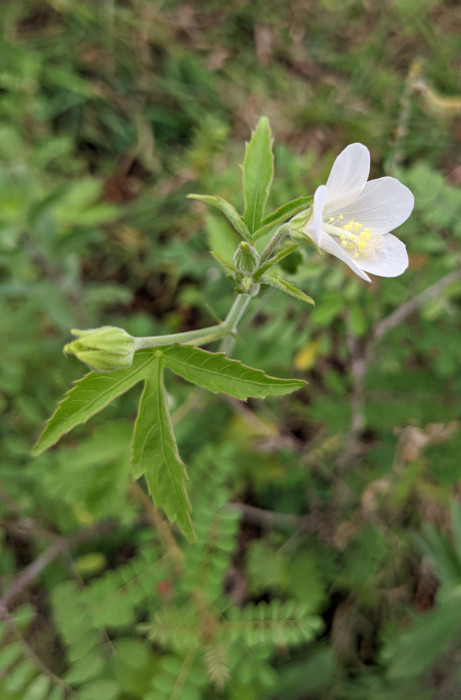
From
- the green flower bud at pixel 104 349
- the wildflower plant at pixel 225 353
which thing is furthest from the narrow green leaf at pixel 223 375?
the green flower bud at pixel 104 349

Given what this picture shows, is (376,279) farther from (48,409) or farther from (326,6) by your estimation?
(326,6)

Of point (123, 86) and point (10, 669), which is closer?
point (10, 669)

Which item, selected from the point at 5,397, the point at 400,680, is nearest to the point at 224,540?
the point at 400,680

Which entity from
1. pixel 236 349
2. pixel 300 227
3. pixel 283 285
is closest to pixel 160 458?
pixel 283 285

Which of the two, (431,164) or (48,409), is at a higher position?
(431,164)

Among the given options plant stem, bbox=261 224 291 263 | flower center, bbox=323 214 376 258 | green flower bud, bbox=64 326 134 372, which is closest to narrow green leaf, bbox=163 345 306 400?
green flower bud, bbox=64 326 134 372

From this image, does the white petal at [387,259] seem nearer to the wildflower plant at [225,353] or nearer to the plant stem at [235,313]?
the wildflower plant at [225,353]
